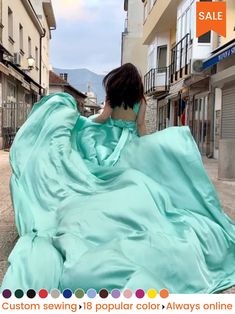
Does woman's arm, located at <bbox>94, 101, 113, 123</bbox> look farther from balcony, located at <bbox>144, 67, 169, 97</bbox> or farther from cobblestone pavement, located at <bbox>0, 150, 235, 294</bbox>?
balcony, located at <bbox>144, 67, 169, 97</bbox>

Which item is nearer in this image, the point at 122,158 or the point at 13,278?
the point at 13,278

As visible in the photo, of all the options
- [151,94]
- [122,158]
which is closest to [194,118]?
[151,94]

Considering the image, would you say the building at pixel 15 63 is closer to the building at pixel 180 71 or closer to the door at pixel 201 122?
the building at pixel 180 71

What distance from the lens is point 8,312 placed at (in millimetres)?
2008

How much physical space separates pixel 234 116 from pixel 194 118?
5001 millimetres

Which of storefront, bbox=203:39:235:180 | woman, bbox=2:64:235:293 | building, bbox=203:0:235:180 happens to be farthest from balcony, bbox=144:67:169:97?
woman, bbox=2:64:235:293

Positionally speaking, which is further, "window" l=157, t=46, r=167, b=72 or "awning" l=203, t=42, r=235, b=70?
"window" l=157, t=46, r=167, b=72

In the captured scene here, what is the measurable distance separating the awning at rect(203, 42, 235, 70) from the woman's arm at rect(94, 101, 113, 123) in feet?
30.0

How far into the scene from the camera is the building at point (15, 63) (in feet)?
59.1

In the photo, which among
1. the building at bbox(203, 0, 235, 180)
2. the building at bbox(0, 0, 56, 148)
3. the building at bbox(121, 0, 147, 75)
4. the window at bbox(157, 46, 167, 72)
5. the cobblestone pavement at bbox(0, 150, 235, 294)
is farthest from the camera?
the building at bbox(121, 0, 147, 75)

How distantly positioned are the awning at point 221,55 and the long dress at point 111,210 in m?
9.37

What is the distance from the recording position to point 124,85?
13.6 ft

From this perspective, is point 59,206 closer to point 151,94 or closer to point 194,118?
point 194,118

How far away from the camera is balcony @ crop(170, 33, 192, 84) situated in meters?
18.3
